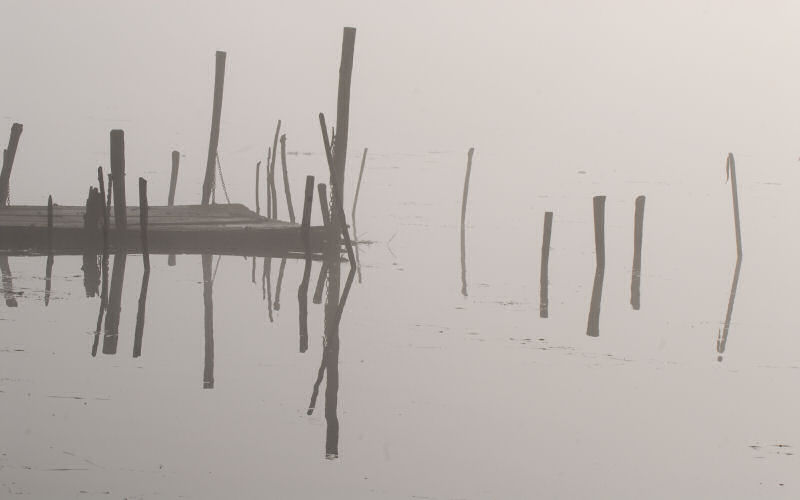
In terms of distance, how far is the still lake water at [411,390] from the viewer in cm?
715

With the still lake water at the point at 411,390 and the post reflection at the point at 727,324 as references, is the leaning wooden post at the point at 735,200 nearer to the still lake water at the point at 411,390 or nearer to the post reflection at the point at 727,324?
the post reflection at the point at 727,324

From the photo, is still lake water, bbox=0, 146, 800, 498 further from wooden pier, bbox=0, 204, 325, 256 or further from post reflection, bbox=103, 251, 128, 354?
wooden pier, bbox=0, 204, 325, 256

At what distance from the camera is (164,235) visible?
1434 centimetres

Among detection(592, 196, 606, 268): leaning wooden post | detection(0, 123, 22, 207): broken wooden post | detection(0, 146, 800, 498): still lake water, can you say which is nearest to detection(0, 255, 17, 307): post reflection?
detection(0, 146, 800, 498): still lake water

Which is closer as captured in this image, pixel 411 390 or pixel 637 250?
pixel 411 390

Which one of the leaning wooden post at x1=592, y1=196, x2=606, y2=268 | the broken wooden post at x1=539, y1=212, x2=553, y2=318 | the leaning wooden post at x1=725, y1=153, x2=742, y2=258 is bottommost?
the broken wooden post at x1=539, y1=212, x2=553, y2=318

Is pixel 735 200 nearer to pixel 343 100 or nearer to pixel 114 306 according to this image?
pixel 343 100

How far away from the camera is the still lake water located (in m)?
7.15

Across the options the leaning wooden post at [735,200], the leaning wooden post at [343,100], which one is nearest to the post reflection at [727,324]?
the leaning wooden post at [735,200]

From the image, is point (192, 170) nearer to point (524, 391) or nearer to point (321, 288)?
point (321, 288)

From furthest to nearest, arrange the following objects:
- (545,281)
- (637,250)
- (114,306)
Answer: (637,250)
(545,281)
(114,306)

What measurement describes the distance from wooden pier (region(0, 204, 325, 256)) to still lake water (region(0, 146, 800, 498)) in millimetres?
395

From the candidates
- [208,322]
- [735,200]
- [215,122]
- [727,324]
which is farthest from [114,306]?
[735,200]

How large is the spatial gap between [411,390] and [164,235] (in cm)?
585
